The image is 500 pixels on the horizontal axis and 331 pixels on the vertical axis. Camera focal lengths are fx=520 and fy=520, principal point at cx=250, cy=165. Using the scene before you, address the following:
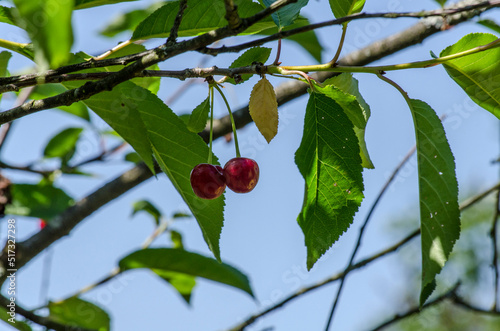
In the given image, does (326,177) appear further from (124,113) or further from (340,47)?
(124,113)

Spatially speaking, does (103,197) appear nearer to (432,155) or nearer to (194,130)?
(194,130)

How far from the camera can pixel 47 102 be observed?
2.86ft

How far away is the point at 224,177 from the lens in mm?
1179

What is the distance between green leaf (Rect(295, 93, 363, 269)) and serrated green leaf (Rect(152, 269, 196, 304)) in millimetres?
1020

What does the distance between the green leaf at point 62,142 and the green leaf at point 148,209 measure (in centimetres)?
48

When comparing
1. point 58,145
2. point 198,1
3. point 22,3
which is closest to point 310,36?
point 198,1

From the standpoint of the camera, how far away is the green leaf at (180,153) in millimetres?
1101

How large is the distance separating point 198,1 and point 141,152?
353mm

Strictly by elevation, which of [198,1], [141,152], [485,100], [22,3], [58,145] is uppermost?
[58,145]

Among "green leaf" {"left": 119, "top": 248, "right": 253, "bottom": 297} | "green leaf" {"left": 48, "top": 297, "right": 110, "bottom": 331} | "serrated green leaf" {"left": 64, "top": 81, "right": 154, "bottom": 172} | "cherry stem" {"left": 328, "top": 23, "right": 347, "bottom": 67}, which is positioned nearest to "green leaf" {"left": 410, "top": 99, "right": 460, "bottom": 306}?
"cherry stem" {"left": 328, "top": 23, "right": 347, "bottom": 67}

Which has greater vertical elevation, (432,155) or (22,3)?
(22,3)

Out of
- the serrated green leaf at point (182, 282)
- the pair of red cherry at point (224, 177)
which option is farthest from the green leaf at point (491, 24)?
the serrated green leaf at point (182, 282)

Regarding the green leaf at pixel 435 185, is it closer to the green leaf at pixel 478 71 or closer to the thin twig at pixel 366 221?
the green leaf at pixel 478 71

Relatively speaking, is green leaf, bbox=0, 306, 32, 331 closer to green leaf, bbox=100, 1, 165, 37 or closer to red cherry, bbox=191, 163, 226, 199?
red cherry, bbox=191, 163, 226, 199
